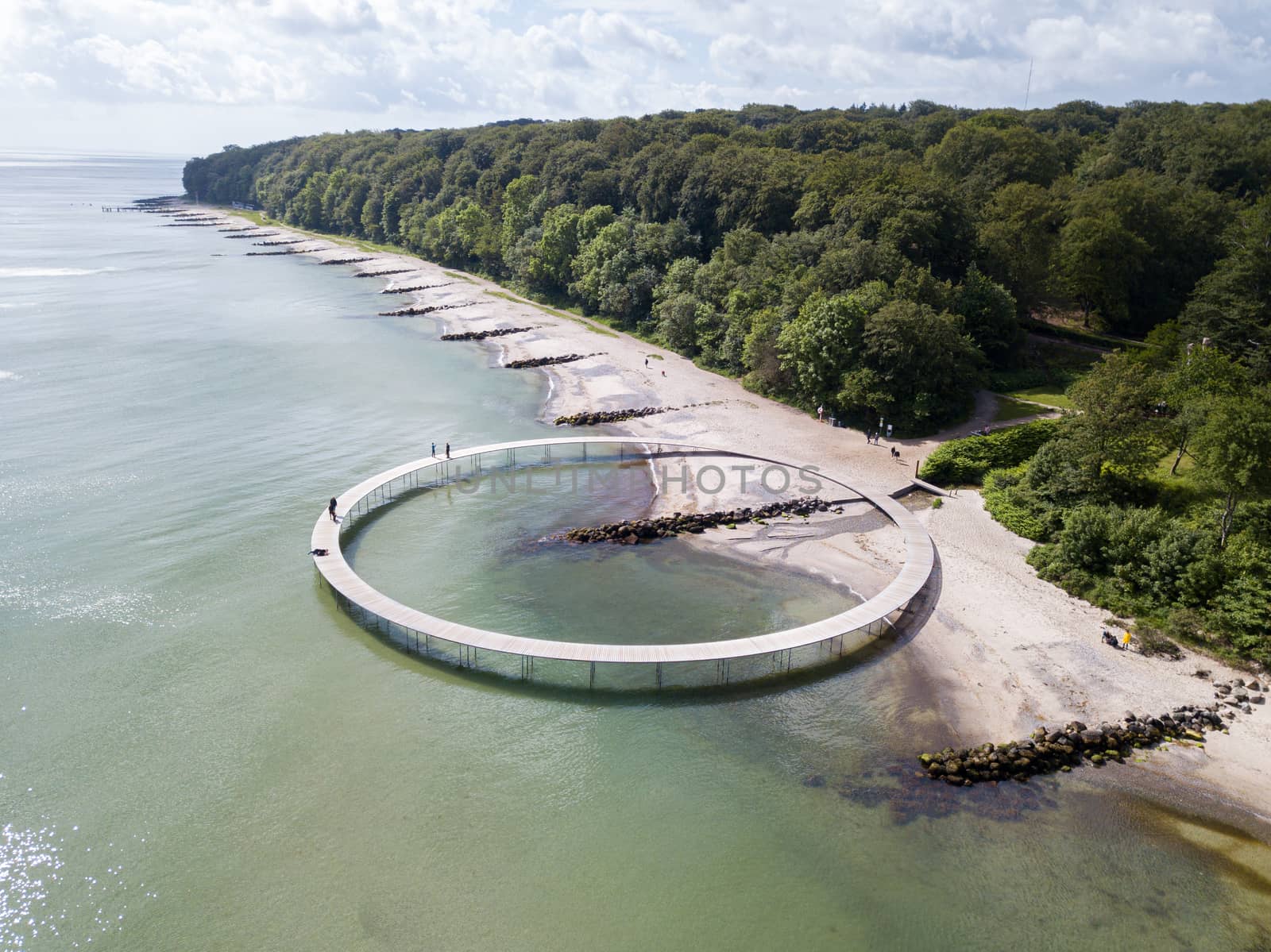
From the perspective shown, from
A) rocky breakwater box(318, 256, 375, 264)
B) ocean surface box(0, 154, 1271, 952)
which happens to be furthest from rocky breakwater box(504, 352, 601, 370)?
rocky breakwater box(318, 256, 375, 264)

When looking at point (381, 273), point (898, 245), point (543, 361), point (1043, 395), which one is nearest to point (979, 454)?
point (1043, 395)

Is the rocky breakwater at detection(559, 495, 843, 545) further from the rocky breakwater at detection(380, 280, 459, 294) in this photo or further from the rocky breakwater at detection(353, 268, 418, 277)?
the rocky breakwater at detection(353, 268, 418, 277)

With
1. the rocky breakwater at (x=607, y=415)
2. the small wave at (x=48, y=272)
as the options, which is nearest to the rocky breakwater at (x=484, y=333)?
the rocky breakwater at (x=607, y=415)

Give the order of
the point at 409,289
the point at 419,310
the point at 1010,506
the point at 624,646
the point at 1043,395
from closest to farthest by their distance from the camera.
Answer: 1. the point at 624,646
2. the point at 1010,506
3. the point at 1043,395
4. the point at 419,310
5. the point at 409,289

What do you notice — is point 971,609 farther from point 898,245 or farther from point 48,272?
point 48,272

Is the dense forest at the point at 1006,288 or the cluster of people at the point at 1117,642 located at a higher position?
the dense forest at the point at 1006,288

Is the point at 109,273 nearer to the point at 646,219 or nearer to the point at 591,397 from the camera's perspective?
the point at 646,219

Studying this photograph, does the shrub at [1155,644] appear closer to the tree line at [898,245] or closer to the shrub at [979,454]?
the shrub at [979,454]
